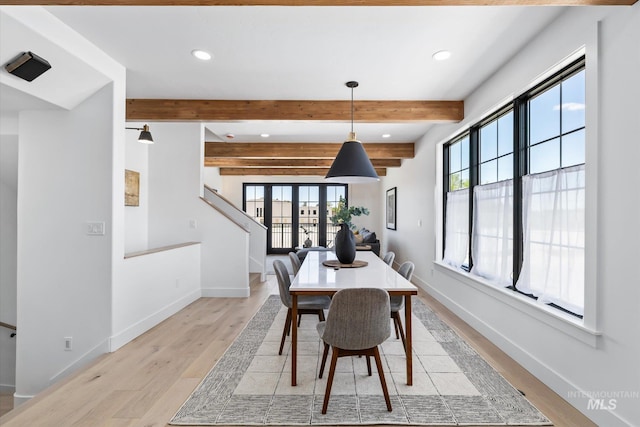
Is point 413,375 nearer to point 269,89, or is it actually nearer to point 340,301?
point 340,301

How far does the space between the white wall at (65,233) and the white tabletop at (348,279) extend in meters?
1.80

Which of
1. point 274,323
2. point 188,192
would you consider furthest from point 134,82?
point 274,323

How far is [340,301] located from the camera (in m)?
1.90

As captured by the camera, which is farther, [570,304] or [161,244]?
[161,244]

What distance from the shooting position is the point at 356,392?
2.18 metres

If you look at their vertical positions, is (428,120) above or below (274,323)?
above

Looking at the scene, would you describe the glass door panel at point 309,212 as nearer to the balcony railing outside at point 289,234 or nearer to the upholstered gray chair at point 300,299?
the balcony railing outside at point 289,234

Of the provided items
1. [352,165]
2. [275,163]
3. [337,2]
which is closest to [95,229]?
[352,165]

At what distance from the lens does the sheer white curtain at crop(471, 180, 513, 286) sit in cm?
288

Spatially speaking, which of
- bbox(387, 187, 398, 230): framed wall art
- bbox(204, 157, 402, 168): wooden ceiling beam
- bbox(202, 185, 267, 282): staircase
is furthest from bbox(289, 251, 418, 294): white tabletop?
bbox(387, 187, 398, 230): framed wall art

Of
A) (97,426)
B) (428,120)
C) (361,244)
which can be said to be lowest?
(97,426)

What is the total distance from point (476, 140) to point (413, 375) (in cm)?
262

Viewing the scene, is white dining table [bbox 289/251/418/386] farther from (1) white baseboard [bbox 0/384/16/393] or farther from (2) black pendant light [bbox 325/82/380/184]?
(1) white baseboard [bbox 0/384/16/393]

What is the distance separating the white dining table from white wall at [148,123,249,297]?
2310 mm
